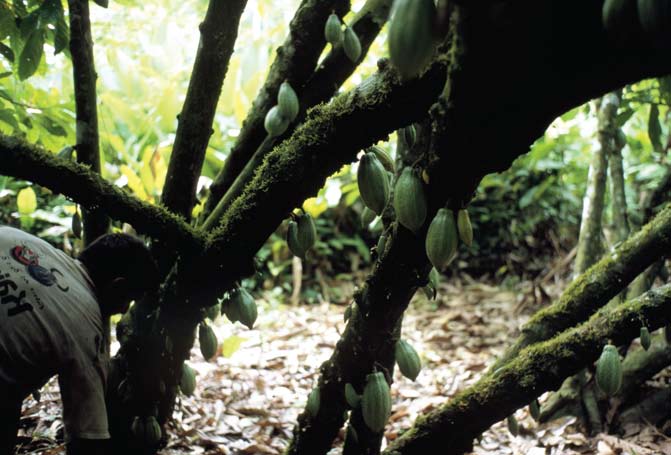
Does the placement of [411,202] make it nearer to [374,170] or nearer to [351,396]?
[374,170]

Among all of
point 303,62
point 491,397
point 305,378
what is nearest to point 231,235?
point 303,62

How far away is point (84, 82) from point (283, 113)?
2.44ft

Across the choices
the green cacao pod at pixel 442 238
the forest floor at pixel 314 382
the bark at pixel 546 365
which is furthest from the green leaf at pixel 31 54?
the bark at pixel 546 365

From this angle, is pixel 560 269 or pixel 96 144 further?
pixel 560 269

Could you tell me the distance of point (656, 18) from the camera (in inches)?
28.4

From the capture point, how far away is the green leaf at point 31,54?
1.86 m

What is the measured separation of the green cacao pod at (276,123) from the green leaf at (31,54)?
2.62 ft

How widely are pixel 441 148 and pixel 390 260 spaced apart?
36 cm

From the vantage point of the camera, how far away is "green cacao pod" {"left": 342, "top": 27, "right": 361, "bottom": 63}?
1710mm

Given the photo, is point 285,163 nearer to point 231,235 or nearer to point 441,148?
point 231,235

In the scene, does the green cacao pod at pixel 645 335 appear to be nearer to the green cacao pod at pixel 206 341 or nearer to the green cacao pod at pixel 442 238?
the green cacao pod at pixel 442 238

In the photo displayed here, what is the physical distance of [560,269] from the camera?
4430 mm

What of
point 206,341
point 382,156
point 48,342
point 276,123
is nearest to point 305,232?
point 382,156

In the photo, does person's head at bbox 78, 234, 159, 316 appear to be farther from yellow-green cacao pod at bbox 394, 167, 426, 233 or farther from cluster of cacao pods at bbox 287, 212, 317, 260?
yellow-green cacao pod at bbox 394, 167, 426, 233
